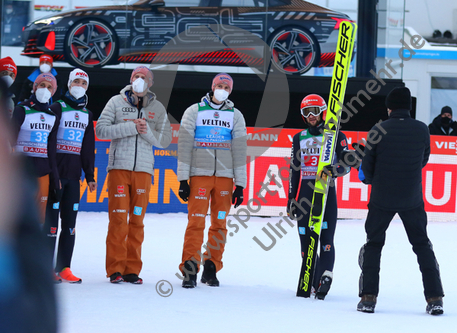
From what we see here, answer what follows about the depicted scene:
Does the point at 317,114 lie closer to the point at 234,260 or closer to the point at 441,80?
the point at 234,260

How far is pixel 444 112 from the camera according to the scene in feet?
35.3

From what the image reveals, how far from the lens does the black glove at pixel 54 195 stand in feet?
15.9

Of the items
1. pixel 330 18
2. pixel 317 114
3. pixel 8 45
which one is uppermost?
pixel 330 18

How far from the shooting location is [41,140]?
15.9ft

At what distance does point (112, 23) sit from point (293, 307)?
8.14 metres

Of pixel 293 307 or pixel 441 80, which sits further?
pixel 441 80

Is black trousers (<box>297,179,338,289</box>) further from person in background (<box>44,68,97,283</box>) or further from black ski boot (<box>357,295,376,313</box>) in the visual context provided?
person in background (<box>44,68,97,283</box>)

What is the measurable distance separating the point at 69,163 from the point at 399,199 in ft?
8.75

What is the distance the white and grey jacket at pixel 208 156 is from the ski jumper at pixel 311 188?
50 cm

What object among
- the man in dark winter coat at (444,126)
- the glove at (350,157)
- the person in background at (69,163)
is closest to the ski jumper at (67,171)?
the person in background at (69,163)

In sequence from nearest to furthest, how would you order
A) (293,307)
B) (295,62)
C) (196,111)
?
(293,307)
(196,111)
(295,62)

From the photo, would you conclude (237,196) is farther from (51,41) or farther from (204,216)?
(51,41)

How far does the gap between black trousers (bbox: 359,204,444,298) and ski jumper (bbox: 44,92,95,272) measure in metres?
2.39

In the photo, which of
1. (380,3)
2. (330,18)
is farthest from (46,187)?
(380,3)
